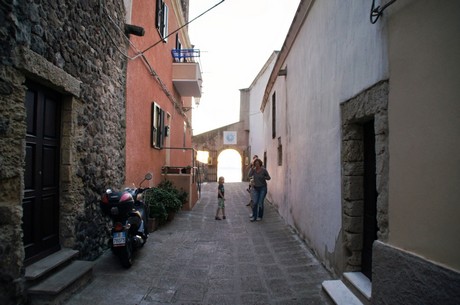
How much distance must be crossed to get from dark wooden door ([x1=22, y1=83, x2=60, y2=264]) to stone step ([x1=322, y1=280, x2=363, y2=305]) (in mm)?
3144

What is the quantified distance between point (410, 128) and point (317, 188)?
2.72 m

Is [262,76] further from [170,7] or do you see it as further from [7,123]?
[7,123]

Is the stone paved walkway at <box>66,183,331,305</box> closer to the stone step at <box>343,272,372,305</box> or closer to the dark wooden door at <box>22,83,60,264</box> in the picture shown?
the stone step at <box>343,272,372,305</box>

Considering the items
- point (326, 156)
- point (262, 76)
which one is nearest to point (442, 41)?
point (326, 156)

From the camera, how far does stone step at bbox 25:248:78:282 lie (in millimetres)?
3260

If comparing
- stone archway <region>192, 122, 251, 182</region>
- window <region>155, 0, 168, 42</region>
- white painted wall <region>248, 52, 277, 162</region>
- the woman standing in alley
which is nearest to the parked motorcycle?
the woman standing in alley

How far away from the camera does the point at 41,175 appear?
12.5 ft

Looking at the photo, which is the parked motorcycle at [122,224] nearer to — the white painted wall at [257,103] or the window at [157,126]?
the window at [157,126]

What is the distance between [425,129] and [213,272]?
128 inches

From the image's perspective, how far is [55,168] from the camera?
410 centimetres

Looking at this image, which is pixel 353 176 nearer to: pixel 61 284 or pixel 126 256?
pixel 126 256

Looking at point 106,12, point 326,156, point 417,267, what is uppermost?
point 106,12

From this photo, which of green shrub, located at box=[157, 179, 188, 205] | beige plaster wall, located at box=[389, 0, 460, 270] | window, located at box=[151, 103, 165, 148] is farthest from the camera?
green shrub, located at box=[157, 179, 188, 205]

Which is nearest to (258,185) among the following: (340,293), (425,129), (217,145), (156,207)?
(156,207)
